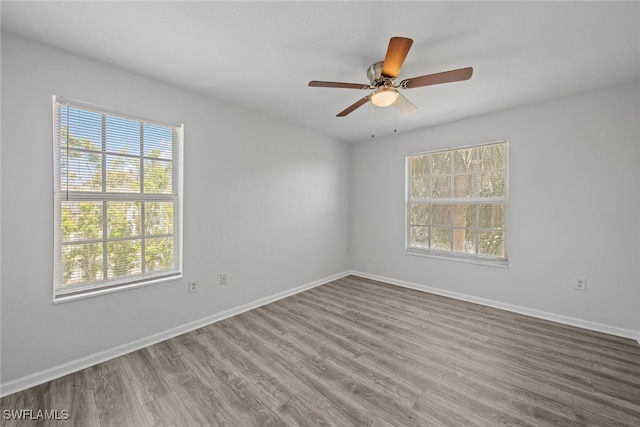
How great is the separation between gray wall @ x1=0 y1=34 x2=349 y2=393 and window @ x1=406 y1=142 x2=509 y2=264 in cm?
130

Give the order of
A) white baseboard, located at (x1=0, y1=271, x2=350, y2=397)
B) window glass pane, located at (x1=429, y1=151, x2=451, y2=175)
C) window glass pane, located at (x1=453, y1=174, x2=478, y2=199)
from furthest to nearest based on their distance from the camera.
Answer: window glass pane, located at (x1=429, y1=151, x2=451, y2=175), window glass pane, located at (x1=453, y1=174, x2=478, y2=199), white baseboard, located at (x1=0, y1=271, x2=350, y2=397)

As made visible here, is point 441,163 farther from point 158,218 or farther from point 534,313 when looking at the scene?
point 158,218

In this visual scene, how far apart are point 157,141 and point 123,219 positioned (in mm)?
795

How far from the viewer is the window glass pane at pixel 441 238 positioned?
3588 mm

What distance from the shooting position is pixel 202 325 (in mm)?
2637

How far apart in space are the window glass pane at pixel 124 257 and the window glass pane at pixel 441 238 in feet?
12.1

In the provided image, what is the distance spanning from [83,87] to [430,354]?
3.63 m

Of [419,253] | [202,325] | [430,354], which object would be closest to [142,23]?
[202,325]

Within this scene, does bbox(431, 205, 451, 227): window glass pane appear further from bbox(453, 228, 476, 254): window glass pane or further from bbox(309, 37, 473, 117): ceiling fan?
bbox(309, 37, 473, 117): ceiling fan

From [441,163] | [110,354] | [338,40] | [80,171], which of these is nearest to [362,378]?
[110,354]

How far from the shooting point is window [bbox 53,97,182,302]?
1911 mm

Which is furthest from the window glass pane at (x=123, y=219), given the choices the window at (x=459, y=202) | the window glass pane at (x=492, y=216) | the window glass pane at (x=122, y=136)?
the window glass pane at (x=492, y=216)

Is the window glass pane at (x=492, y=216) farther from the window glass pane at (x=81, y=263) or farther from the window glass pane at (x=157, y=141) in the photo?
the window glass pane at (x=81, y=263)

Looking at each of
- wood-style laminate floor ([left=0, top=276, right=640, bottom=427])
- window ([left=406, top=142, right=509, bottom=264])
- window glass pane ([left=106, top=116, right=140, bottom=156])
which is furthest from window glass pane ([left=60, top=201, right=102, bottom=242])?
window ([left=406, top=142, right=509, bottom=264])
